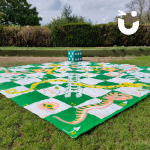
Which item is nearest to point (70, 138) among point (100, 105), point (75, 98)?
point (100, 105)

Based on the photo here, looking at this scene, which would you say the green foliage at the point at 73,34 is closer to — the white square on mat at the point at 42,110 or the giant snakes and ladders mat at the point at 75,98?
the giant snakes and ladders mat at the point at 75,98

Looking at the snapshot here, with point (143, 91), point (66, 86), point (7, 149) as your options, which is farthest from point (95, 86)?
point (7, 149)

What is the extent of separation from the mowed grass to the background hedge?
8778mm

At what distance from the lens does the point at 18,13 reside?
2075cm

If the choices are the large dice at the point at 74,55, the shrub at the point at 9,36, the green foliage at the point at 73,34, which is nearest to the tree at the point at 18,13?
the shrub at the point at 9,36

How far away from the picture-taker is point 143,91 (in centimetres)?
252

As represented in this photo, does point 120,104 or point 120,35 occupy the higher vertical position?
point 120,35

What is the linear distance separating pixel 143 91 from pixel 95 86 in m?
0.83

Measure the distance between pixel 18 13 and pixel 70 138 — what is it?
2290 cm

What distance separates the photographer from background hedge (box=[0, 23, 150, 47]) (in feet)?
32.8

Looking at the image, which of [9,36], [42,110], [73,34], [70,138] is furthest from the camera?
[9,36]

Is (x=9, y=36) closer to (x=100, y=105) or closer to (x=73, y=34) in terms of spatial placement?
(x=73, y=34)

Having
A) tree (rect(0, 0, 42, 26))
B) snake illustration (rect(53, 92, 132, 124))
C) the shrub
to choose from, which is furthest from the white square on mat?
tree (rect(0, 0, 42, 26))

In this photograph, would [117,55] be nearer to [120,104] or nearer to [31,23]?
[120,104]
